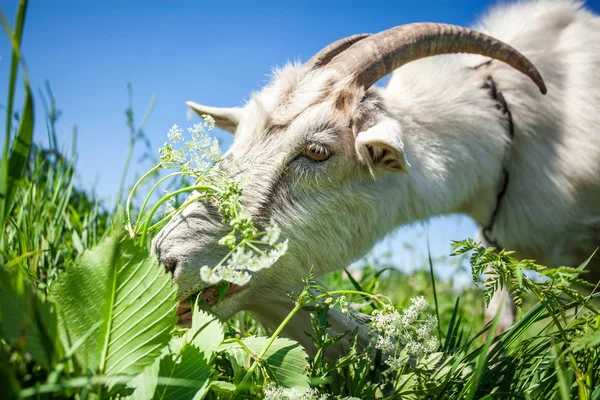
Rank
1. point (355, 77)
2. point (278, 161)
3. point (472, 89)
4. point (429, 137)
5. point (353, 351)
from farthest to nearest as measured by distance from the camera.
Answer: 1. point (472, 89)
2. point (429, 137)
3. point (355, 77)
4. point (278, 161)
5. point (353, 351)

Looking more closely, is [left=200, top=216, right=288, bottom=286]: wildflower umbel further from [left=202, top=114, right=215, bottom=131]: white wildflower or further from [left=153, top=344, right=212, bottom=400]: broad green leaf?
[left=202, top=114, right=215, bottom=131]: white wildflower

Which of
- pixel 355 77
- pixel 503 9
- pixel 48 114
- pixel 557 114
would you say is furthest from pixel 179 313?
pixel 503 9

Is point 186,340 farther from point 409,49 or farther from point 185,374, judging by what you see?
point 409,49

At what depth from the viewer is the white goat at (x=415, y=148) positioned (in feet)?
7.64

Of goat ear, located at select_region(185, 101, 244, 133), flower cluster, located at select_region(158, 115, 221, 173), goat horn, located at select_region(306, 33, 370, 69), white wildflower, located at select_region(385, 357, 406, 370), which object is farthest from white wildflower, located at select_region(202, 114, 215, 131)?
goat ear, located at select_region(185, 101, 244, 133)

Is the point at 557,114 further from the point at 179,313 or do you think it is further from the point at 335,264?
the point at 179,313

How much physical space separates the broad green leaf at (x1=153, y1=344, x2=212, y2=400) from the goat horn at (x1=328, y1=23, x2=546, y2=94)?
187 cm

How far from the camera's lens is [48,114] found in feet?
10.00

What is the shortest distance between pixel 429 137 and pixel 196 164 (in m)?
1.81

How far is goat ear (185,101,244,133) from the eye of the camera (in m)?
3.25

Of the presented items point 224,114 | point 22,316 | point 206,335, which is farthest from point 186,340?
point 224,114

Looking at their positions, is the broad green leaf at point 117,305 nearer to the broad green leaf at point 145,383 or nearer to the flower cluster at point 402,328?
the broad green leaf at point 145,383

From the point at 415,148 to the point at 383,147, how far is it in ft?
1.95

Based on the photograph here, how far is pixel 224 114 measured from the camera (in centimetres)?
323
